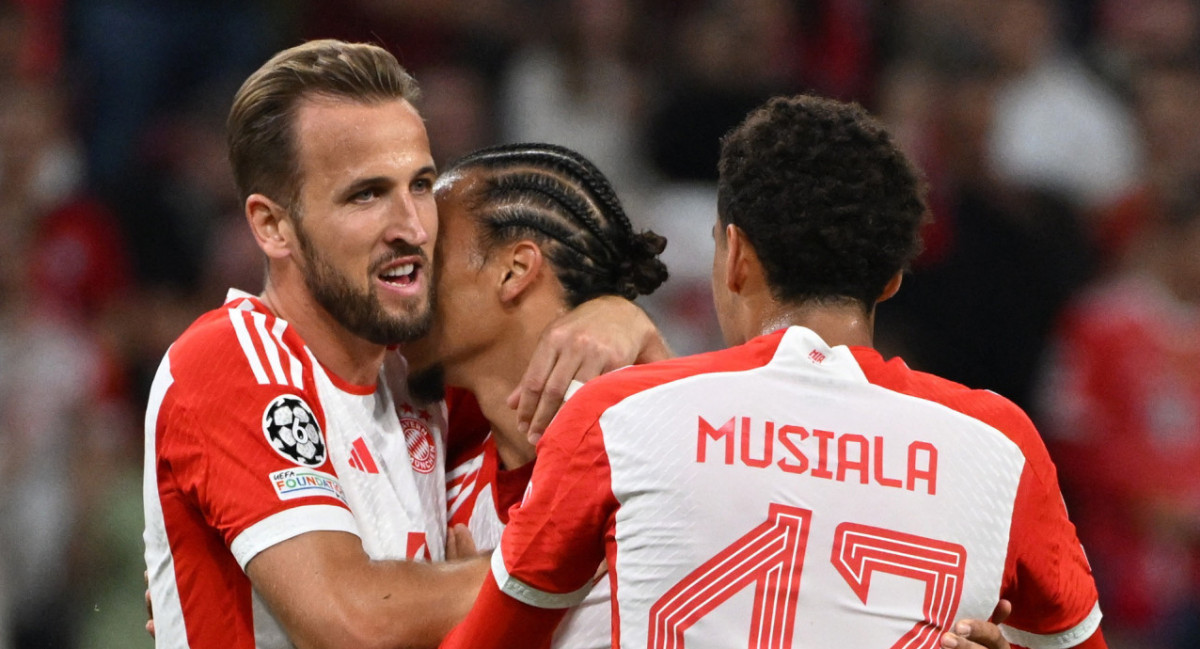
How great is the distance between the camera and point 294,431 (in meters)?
2.80

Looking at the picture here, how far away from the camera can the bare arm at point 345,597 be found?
264 cm

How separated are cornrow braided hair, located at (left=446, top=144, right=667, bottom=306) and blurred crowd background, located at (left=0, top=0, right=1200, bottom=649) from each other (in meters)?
3.17

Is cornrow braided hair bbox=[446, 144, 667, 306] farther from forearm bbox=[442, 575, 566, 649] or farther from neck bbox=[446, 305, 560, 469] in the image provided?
forearm bbox=[442, 575, 566, 649]

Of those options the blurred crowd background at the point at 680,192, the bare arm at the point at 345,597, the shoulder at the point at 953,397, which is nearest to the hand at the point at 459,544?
the bare arm at the point at 345,597

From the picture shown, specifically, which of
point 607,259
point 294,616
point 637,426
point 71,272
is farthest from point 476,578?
point 71,272

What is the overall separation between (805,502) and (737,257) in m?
0.47

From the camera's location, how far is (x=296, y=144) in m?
3.03

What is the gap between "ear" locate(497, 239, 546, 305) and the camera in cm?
328

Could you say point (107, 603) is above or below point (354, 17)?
below

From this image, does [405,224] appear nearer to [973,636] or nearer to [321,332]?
[321,332]

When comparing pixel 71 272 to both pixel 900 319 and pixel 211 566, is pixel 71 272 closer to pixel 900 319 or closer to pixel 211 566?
pixel 900 319

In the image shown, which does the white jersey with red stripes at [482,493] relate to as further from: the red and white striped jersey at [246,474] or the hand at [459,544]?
the red and white striped jersey at [246,474]

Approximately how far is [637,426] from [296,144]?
1.09m

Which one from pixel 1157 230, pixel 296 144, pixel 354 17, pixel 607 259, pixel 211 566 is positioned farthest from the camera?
pixel 354 17
